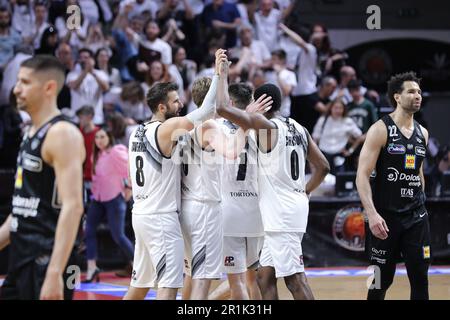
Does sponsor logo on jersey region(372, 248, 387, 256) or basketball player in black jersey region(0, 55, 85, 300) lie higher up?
basketball player in black jersey region(0, 55, 85, 300)

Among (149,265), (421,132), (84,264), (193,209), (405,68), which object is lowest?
(84,264)

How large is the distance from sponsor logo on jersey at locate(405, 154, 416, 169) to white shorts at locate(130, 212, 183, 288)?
212cm

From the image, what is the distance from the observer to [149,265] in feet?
24.4

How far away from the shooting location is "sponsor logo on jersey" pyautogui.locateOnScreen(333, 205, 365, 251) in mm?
12445

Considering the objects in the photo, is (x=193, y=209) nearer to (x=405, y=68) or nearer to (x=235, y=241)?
(x=235, y=241)

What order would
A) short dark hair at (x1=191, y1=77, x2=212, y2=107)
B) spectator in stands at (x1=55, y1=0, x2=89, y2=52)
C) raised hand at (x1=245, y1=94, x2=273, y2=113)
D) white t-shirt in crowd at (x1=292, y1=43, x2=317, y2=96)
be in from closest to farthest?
raised hand at (x1=245, y1=94, x2=273, y2=113)
short dark hair at (x1=191, y1=77, x2=212, y2=107)
spectator in stands at (x1=55, y1=0, x2=89, y2=52)
white t-shirt in crowd at (x1=292, y1=43, x2=317, y2=96)

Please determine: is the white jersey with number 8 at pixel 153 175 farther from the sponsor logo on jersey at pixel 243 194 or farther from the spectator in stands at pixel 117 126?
the spectator in stands at pixel 117 126

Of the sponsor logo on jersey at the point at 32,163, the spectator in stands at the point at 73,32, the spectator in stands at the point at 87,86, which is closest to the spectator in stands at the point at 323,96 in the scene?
the spectator in stands at the point at 87,86

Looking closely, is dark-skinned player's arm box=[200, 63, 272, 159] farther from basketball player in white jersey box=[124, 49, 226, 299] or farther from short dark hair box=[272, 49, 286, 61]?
short dark hair box=[272, 49, 286, 61]

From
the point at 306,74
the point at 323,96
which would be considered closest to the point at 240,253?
the point at 323,96

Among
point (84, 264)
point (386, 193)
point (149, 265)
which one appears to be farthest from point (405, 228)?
point (84, 264)

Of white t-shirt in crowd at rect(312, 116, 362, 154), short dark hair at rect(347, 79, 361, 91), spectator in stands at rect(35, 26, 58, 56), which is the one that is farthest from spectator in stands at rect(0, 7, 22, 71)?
short dark hair at rect(347, 79, 361, 91)

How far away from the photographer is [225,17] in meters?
15.3

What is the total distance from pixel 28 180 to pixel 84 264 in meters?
6.45
